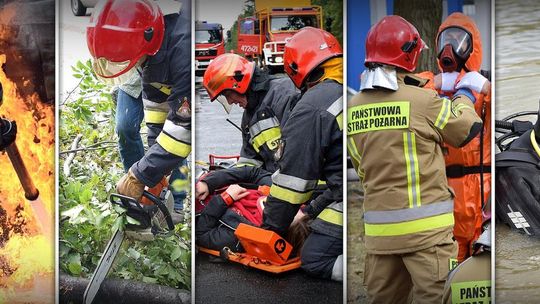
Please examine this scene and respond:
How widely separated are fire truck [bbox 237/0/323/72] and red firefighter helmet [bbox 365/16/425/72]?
1.89 ft

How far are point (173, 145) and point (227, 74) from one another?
0.60 metres

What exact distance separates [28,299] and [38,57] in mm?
1663

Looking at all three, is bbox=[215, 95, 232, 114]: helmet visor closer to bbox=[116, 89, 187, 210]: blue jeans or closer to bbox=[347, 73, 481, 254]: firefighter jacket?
bbox=[116, 89, 187, 210]: blue jeans

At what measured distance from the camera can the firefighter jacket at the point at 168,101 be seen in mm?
6195

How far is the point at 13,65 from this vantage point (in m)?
6.41

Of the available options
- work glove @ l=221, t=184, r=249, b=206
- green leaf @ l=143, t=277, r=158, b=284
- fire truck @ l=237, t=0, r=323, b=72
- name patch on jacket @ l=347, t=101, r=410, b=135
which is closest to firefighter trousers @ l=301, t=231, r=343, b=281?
work glove @ l=221, t=184, r=249, b=206

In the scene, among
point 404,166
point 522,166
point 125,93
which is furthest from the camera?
point 125,93

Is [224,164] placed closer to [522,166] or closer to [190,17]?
[190,17]

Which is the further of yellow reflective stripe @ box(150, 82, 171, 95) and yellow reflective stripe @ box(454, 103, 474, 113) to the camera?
yellow reflective stripe @ box(150, 82, 171, 95)

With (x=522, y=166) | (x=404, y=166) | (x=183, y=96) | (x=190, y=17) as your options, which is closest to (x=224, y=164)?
(x=183, y=96)

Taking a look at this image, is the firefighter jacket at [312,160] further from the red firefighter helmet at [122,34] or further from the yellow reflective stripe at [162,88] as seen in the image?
the red firefighter helmet at [122,34]

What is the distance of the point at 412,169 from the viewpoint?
5.31 m

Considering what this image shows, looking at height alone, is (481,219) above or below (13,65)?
below

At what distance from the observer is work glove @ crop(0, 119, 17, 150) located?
6449 millimetres
